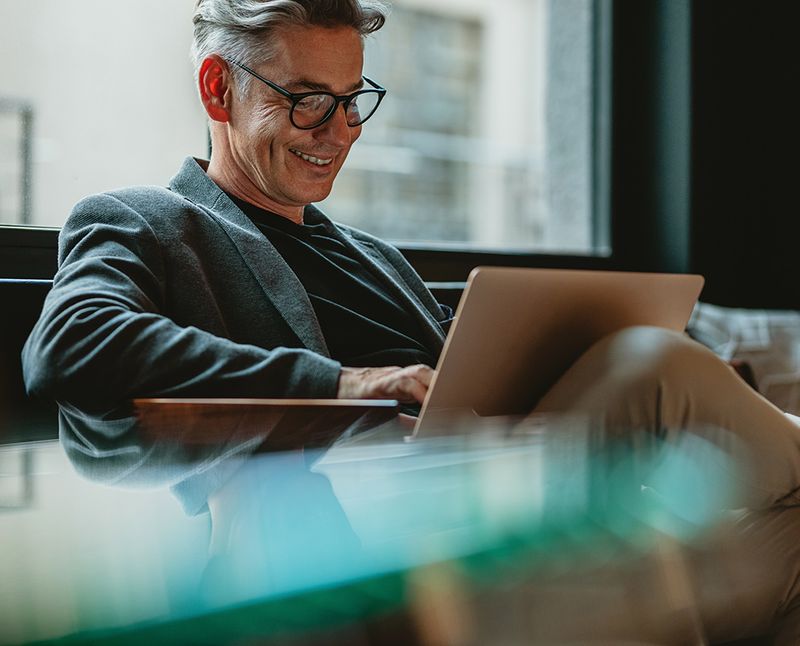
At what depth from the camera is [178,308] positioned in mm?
1348

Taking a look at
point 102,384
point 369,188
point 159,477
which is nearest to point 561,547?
point 159,477

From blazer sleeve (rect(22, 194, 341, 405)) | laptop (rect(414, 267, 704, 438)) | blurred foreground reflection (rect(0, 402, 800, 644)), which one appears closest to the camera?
blurred foreground reflection (rect(0, 402, 800, 644))

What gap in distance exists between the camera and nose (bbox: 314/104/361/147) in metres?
1.59

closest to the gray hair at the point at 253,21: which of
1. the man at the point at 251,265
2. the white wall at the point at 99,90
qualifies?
the man at the point at 251,265

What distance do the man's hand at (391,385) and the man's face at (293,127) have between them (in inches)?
24.4

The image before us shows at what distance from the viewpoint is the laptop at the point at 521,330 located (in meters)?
0.96

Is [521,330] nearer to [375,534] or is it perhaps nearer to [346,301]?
[375,534]

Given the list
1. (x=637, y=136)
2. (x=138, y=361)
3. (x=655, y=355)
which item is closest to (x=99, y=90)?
(x=138, y=361)

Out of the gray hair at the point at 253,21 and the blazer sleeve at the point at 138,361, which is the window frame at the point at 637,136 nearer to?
the gray hair at the point at 253,21

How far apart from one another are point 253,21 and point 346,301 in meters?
0.50

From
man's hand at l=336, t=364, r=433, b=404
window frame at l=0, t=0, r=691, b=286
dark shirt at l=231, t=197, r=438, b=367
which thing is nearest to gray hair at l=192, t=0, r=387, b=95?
dark shirt at l=231, t=197, r=438, b=367

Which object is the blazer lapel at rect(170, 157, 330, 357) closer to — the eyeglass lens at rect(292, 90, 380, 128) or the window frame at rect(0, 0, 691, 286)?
the eyeglass lens at rect(292, 90, 380, 128)

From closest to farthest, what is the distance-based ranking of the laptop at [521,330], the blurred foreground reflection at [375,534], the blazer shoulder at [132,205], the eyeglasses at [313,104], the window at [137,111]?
the blurred foreground reflection at [375,534]
the laptop at [521,330]
the blazer shoulder at [132,205]
the eyeglasses at [313,104]
the window at [137,111]

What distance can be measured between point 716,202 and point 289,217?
1944 millimetres
